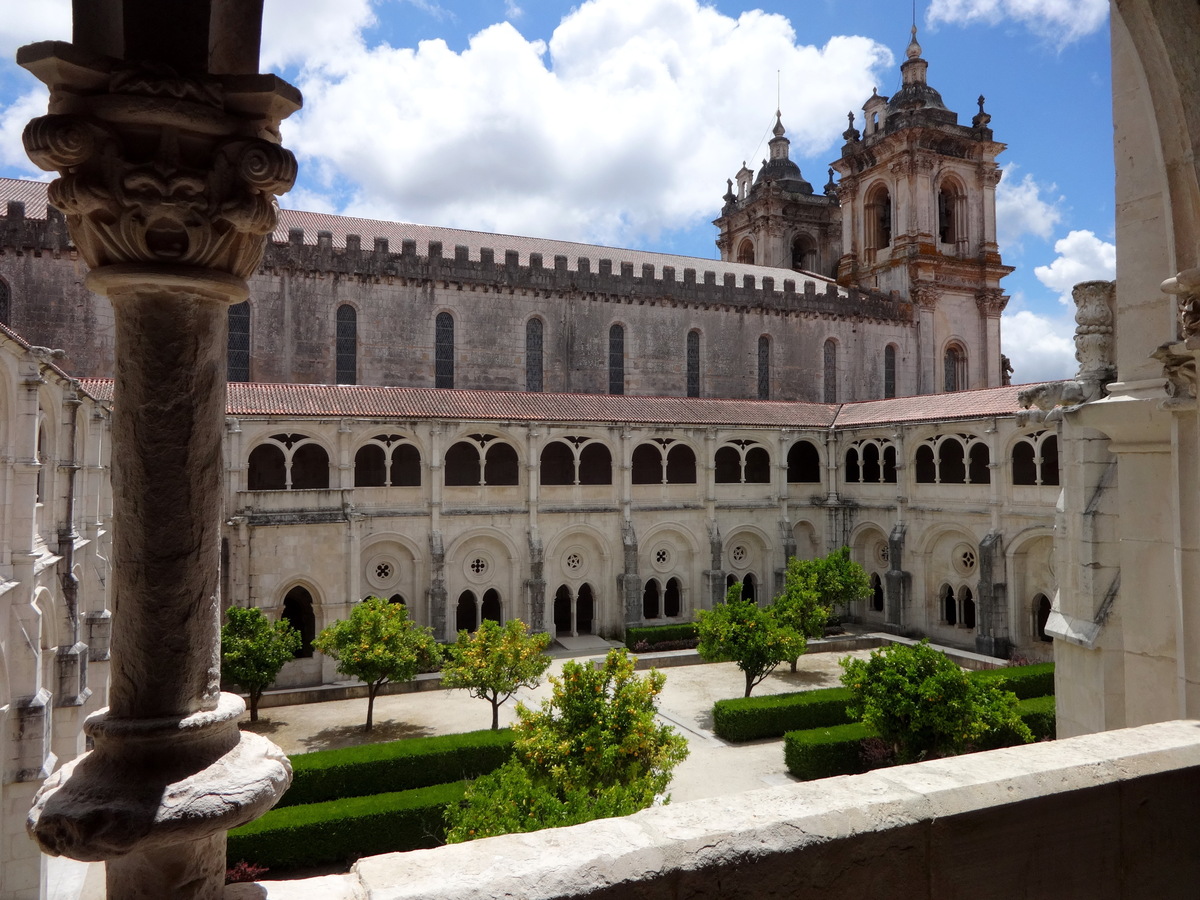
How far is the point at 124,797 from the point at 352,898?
0.68 meters

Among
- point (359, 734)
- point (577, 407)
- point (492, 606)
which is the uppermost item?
point (577, 407)

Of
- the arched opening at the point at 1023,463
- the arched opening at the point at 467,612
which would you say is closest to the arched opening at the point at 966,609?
the arched opening at the point at 1023,463

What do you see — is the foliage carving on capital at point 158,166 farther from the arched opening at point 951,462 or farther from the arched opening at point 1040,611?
the arched opening at point 951,462

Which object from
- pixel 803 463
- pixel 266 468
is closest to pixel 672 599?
pixel 803 463

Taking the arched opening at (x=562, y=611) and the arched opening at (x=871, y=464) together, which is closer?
the arched opening at (x=562, y=611)

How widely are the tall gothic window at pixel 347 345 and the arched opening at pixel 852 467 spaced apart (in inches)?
698

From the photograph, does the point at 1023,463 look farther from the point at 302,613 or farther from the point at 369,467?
the point at 302,613

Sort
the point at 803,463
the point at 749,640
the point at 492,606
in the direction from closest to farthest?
the point at 749,640, the point at 492,606, the point at 803,463

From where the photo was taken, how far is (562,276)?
2859cm

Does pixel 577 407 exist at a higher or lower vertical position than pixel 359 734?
higher

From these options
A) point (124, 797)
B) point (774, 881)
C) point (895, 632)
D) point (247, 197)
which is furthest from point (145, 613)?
point (895, 632)

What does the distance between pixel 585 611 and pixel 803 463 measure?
33.7ft

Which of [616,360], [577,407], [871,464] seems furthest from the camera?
[616,360]

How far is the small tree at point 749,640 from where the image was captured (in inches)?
701
